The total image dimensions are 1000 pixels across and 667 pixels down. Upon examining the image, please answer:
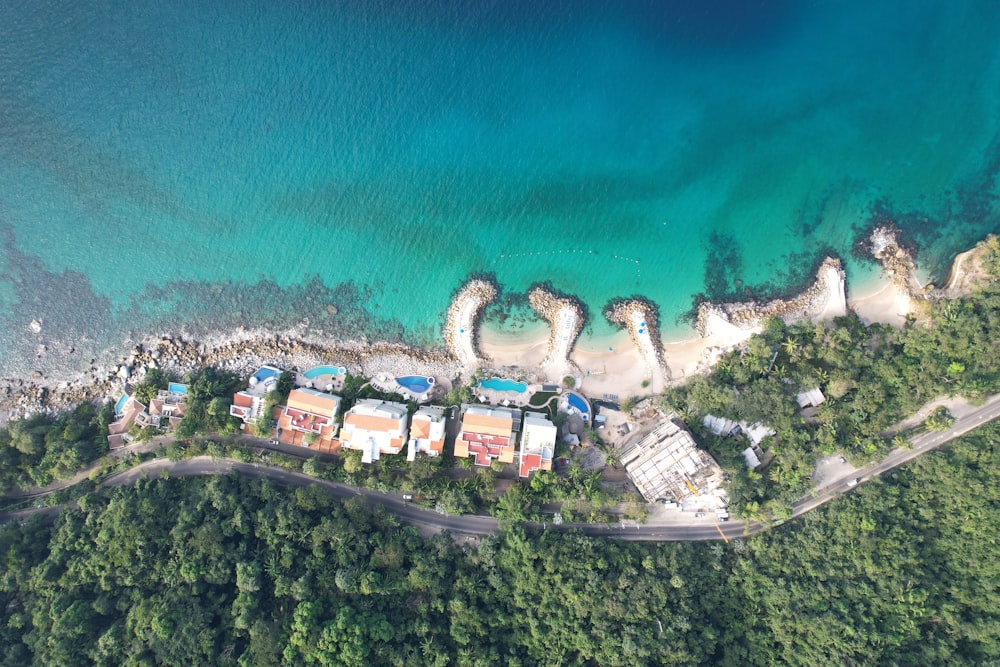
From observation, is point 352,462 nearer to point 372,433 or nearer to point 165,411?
point 372,433

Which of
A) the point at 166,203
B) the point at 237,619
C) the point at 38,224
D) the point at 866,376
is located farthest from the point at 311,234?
the point at 866,376

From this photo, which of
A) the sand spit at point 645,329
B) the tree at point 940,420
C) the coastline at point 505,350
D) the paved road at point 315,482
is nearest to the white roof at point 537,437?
the coastline at point 505,350

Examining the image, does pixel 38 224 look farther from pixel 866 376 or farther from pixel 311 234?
pixel 866 376

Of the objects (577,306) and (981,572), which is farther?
(577,306)

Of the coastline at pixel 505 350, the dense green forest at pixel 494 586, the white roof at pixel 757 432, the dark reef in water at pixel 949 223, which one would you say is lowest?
the dense green forest at pixel 494 586

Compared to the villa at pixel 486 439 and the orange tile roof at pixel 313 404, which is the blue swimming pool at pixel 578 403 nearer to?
the villa at pixel 486 439

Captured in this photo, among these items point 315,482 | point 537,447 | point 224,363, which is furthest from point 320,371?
point 537,447
